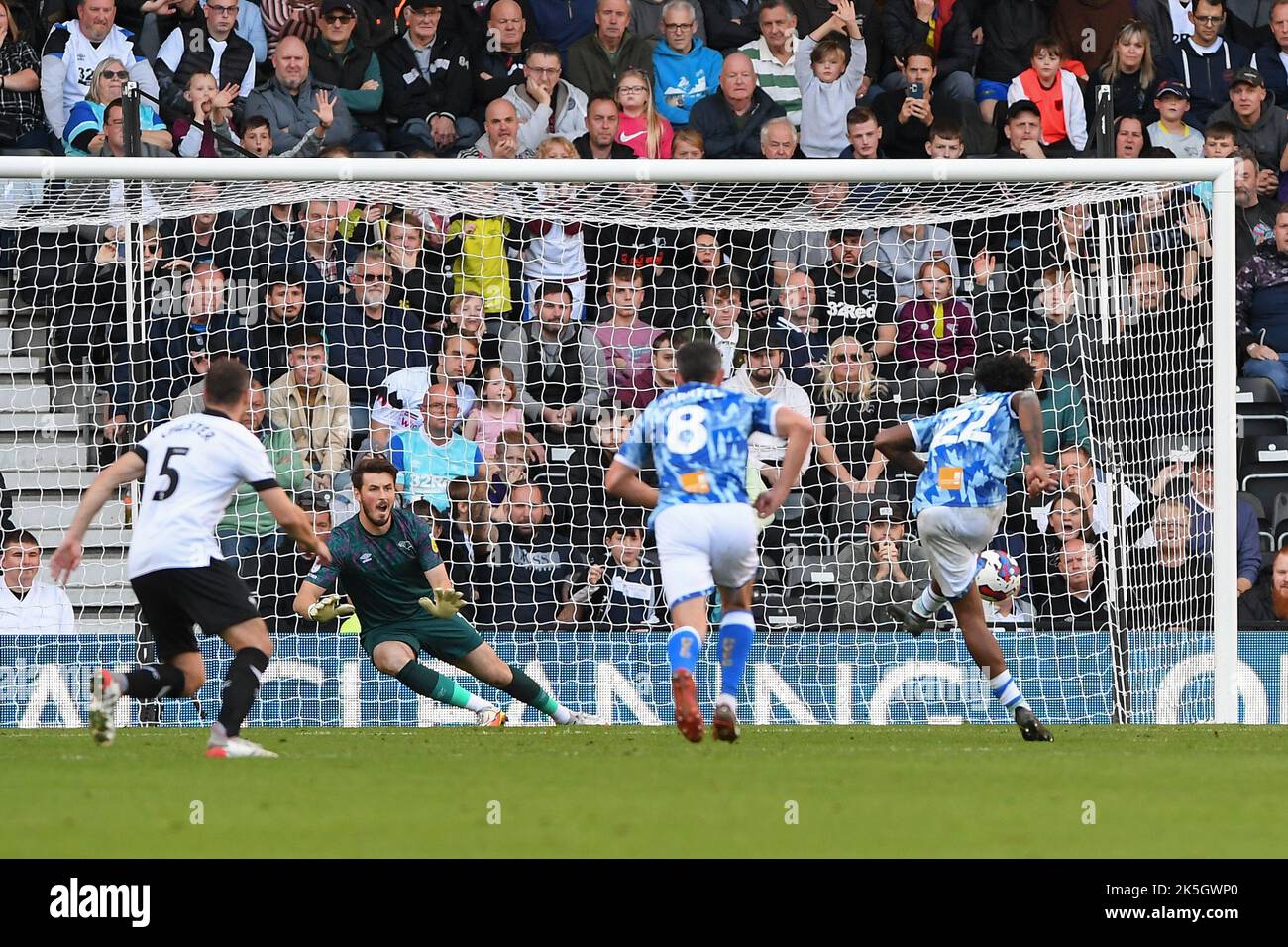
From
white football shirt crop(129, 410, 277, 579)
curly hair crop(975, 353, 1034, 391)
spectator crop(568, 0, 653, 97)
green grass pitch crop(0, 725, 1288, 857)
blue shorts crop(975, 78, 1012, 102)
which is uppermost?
spectator crop(568, 0, 653, 97)

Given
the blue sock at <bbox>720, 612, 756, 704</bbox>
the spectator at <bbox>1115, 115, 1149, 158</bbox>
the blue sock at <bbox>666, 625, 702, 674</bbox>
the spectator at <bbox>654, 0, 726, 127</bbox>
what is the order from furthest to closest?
1. the spectator at <bbox>654, 0, 726, 127</bbox>
2. the spectator at <bbox>1115, 115, 1149, 158</bbox>
3. the blue sock at <bbox>720, 612, 756, 704</bbox>
4. the blue sock at <bbox>666, 625, 702, 674</bbox>

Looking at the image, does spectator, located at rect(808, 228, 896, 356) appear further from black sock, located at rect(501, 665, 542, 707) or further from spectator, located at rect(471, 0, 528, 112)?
black sock, located at rect(501, 665, 542, 707)

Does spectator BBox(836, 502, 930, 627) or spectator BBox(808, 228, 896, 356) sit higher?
spectator BBox(808, 228, 896, 356)

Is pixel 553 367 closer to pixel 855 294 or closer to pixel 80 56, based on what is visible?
pixel 855 294

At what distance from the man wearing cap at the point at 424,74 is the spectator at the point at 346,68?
150 millimetres

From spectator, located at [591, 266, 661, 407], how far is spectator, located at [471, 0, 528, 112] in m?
2.50

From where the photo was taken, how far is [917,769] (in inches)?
351

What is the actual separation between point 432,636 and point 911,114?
6.93m

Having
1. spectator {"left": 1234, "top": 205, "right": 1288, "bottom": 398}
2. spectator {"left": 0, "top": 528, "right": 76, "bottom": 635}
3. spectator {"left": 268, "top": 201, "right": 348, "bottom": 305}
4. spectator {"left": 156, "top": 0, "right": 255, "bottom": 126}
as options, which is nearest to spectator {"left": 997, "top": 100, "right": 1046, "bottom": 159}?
spectator {"left": 1234, "top": 205, "right": 1288, "bottom": 398}

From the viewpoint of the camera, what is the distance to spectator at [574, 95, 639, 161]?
1586 cm

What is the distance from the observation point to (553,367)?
14.9m

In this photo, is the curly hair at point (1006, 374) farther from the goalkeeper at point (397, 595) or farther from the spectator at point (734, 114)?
the spectator at point (734, 114)

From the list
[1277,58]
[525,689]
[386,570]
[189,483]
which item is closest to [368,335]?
[386,570]
